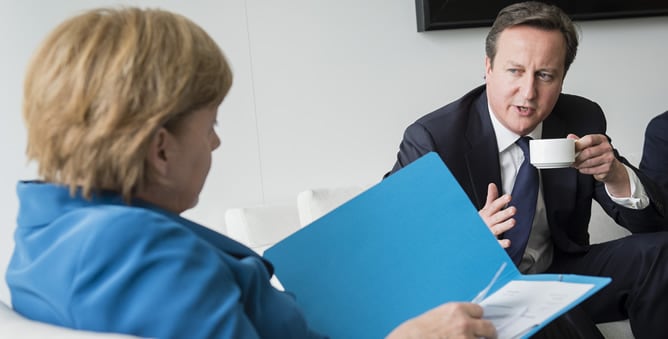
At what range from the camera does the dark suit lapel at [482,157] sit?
193 cm

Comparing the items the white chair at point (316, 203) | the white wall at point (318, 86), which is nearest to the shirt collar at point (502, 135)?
the white chair at point (316, 203)

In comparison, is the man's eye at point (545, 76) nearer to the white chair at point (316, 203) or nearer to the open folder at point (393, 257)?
the white chair at point (316, 203)

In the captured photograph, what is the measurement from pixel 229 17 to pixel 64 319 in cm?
180

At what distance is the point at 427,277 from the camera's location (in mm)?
1197

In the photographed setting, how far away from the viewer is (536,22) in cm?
197

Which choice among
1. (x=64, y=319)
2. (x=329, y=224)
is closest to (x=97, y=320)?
(x=64, y=319)

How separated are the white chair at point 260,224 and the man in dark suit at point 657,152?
1150 millimetres

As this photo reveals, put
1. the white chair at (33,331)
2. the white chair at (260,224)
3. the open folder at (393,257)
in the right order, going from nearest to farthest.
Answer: the white chair at (33,331), the open folder at (393,257), the white chair at (260,224)

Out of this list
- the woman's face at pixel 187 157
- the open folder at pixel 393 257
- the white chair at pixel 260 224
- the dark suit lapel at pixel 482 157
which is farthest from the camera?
the white chair at pixel 260 224

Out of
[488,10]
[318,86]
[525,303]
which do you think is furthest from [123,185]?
[488,10]

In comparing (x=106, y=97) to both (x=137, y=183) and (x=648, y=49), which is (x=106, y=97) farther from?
(x=648, y=49)

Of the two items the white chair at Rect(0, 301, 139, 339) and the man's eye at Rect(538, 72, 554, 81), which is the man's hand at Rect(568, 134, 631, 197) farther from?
the white chair at Rect(0, 301, 139, 339)

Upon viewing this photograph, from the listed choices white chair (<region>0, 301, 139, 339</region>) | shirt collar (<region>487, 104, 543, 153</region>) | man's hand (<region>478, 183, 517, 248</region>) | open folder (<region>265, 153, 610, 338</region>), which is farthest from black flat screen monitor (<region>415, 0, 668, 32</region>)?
white chair (<region>0, 301, 139, 339</region>)

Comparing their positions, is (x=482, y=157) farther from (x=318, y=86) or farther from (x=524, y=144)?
(x=318, y=86)
